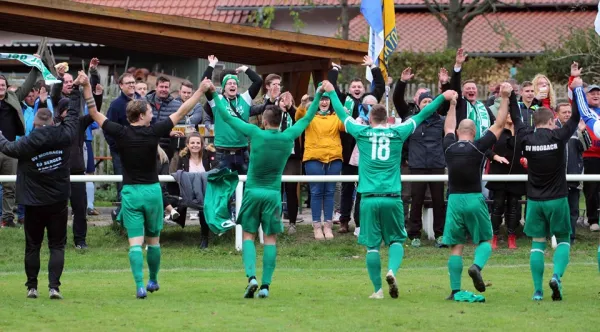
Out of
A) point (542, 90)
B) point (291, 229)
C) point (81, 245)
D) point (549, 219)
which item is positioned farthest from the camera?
point (291, 229)

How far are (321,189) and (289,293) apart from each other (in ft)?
16.1

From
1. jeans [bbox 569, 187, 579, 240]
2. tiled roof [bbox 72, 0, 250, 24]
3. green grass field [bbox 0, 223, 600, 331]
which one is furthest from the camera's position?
tiled roof [bbox 72, 0, 250, 24]

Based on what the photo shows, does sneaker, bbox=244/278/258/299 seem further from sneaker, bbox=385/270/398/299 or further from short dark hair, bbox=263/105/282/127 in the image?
short dark hair, bbox=263/105/282/127

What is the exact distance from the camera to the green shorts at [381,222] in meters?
12.1

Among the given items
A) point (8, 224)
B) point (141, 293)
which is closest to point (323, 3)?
point (8, 224)

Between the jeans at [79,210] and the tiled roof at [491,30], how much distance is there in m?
25.8

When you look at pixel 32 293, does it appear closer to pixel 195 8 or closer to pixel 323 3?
pixel 323 3

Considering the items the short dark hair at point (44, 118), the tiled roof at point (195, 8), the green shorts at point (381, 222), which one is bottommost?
the green shorts at point (381, 222)

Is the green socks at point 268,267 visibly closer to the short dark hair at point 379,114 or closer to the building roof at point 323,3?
the short dark hair at point 379,114

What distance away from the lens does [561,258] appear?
40.3 feet

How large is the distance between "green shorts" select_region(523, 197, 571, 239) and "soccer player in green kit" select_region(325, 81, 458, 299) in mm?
1426

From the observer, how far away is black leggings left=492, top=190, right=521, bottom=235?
17047 mm

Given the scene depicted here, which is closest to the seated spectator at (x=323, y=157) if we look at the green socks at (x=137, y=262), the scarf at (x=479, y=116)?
the scarf at (x=479, y=116)

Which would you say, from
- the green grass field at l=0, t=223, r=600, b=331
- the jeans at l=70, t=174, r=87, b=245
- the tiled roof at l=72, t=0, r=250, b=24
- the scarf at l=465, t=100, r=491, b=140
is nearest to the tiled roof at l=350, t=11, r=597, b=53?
the tiled roof at l=72, t=0, r=250, b=24
